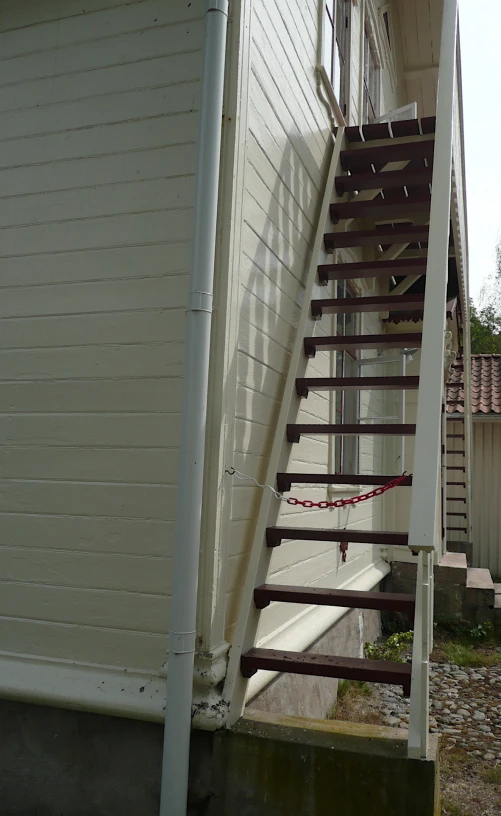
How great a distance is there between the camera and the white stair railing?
103 inches

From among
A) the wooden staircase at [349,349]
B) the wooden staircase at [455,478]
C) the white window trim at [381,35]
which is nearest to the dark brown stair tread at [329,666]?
the wooden staircase at [349,349]

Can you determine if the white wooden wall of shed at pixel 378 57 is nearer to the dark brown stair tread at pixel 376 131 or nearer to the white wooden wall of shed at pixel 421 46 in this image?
the white wooden wall of shed at pixel 421 46

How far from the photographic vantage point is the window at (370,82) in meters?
7.44

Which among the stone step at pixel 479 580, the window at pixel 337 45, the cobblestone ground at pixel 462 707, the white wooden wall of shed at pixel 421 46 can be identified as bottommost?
the cobblestone ground at pixel 462 707

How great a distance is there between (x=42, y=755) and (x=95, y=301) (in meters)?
2.06

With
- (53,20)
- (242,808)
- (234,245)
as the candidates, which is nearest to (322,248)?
(234,245)

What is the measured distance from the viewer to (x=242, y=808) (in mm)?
2908

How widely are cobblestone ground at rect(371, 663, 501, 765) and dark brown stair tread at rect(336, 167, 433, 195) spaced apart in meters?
3.67

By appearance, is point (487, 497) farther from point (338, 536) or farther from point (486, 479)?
point (338, 536)

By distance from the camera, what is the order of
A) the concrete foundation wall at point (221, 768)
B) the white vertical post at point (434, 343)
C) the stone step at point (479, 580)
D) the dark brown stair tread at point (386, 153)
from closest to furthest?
1. the white vertical post at point (434, 343)
2. the concrete foundation wall at point (221, 768)
3. the dark brown stair tread at point (386, 153)
4. the stone step at point (479, 580)

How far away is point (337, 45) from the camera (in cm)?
614

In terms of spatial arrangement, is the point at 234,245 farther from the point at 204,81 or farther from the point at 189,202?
the point at 204,81

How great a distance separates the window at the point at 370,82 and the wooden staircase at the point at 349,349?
1.77 metres

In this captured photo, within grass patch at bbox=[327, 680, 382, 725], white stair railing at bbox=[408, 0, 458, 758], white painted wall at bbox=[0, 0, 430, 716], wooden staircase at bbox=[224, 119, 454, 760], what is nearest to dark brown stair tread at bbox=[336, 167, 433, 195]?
wooden staircase at bbox=[224, 119, 454, 760]
